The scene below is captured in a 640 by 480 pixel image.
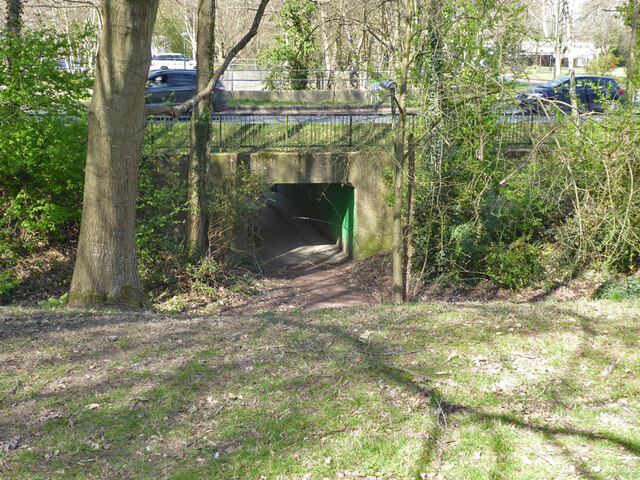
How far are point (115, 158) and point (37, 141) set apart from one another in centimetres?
560

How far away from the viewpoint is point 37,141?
13.3 meters

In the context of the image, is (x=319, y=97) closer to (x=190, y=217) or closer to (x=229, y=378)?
(x=190, y=217)

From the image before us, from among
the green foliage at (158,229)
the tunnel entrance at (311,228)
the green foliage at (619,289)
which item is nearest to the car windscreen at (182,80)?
the tunnel entrance at (311,228)

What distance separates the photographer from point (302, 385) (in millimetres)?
5711

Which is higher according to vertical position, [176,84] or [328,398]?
[176,84]

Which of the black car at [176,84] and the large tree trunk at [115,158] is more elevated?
the black car at [176,84]

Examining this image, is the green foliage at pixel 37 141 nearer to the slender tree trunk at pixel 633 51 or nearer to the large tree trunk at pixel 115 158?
the large tree trunk at pixel 115 158

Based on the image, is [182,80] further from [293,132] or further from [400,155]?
[400,155]

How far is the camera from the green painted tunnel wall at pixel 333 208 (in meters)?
19.4

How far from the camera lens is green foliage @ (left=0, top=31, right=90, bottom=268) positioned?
13.2 m

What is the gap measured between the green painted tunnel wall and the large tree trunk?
781 cm

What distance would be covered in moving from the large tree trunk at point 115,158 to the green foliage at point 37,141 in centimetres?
509

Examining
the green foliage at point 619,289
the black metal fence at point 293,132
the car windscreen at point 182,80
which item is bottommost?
the green foliage at point 619,289

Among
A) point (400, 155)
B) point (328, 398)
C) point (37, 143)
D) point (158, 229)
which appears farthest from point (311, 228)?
point (328, 398)
